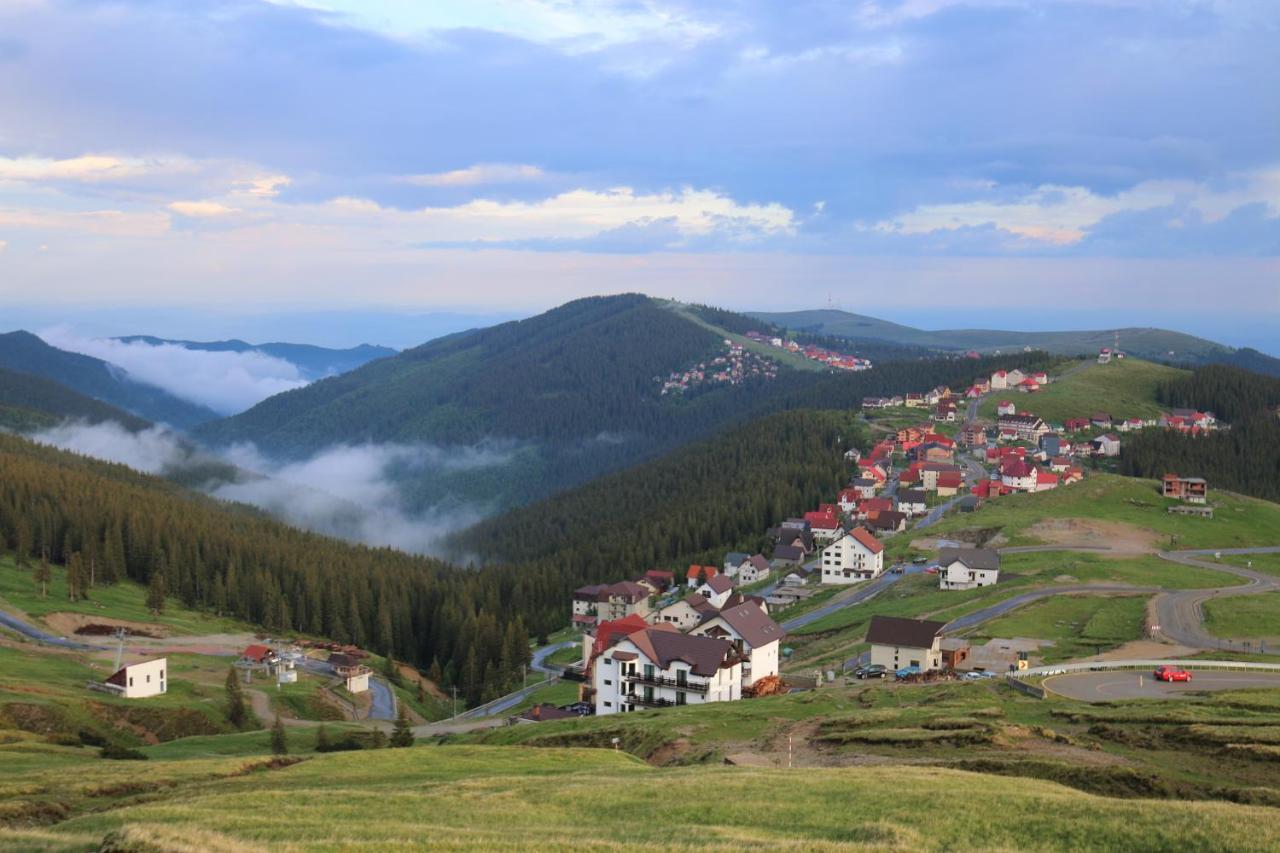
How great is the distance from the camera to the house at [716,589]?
410 feet

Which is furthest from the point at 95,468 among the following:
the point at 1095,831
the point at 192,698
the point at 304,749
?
the point at 1095,831

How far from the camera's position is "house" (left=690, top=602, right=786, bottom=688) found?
255ft

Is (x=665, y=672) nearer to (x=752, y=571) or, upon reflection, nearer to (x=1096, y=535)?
(x=752, y=571)

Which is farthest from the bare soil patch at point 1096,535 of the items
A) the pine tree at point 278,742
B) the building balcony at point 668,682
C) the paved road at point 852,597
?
the pine tree at point 278,742

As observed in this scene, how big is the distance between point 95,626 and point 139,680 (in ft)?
95.0

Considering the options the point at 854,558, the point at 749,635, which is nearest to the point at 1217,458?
the point at 854,558

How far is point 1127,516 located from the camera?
128875 mm

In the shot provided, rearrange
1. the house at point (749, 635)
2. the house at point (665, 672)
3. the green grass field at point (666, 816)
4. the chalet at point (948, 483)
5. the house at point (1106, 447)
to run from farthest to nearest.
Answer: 1. the house at point (1106, 447)
2. the chalet at point (948, 483)
3. the house at point (749, 635)
4. the house at point (665, 672)
5. the green grass field at point (666, 816)

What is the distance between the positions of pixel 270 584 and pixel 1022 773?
10653 cm

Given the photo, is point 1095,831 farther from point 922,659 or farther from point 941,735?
point 922,659

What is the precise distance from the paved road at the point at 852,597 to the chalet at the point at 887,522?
27.6 meters

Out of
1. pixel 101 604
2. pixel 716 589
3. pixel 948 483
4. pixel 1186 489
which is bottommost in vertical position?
pixel 716 589

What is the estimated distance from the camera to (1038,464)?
176m

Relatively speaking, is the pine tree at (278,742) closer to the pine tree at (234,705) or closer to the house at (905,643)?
the pine tree at (234,705)
